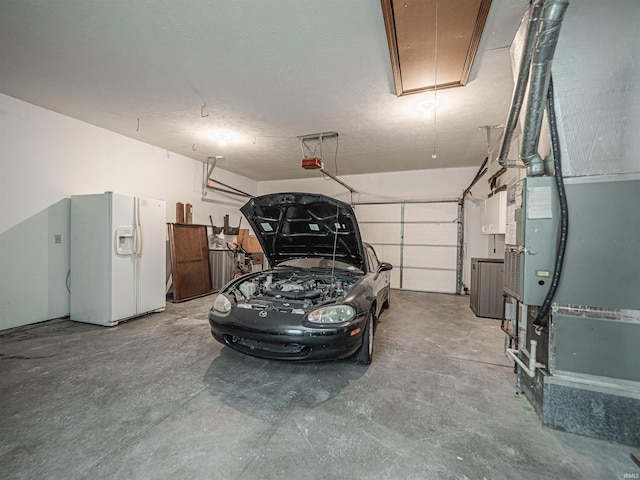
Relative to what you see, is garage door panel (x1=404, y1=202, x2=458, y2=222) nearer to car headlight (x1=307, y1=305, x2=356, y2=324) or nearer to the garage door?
the garage door

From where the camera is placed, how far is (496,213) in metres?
4.59

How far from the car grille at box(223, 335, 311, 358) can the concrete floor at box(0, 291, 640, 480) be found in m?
0.29

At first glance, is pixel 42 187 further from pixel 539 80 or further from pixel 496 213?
pixel 496 213

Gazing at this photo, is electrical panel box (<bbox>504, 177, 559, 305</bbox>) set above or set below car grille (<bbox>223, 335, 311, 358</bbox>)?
above

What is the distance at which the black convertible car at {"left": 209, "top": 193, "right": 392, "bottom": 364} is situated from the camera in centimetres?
222

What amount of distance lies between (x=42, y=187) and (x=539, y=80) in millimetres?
5848

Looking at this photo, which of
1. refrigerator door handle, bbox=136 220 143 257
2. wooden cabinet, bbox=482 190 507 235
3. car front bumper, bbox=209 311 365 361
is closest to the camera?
car front bumper, bbox=209 311 365 361

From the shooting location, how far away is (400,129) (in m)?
4.12

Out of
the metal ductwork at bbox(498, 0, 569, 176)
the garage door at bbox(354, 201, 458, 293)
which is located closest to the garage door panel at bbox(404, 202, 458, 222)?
the garage door at bbox(354, 201, 458, 293)

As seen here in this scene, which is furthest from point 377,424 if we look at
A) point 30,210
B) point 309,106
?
point 30,210

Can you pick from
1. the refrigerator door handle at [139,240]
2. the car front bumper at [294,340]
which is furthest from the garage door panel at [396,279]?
the refrigerator door handle at [139,240]

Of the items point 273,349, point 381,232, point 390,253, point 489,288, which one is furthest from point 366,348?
point 381,232

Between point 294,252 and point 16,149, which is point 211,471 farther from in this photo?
point 16,149

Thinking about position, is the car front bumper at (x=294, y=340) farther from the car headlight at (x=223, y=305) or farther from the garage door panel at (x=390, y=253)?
the garage door panel at (x=390, y=253)
